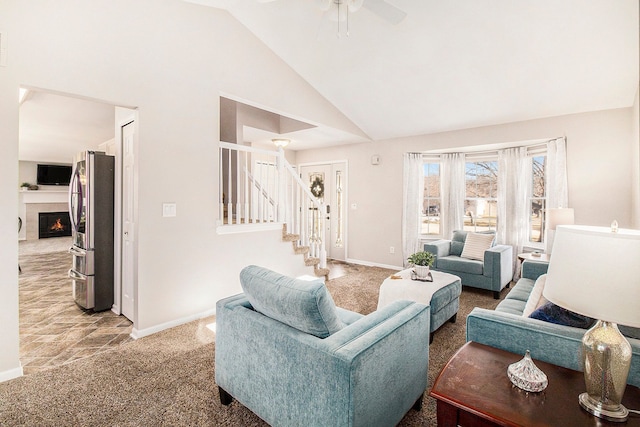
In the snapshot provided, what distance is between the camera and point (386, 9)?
2.36m

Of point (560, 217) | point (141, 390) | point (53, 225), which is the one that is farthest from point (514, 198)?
point (53, 225)

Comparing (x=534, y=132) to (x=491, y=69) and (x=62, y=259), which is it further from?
(x=62, y=259)

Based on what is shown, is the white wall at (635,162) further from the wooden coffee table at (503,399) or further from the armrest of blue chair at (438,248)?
the wooden coffee table at (503,399)

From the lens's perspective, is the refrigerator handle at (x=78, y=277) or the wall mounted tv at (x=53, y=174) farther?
the wall mounted tv at (x=53, y=174)

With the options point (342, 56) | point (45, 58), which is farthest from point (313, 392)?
point (342, 56)

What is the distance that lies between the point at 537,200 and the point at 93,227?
5990 mm

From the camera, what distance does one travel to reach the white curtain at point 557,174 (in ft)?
13.4

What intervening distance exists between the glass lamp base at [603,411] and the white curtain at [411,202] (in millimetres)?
4434

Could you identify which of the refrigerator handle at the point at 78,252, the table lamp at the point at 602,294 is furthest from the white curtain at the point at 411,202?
the refrigerator handle at the point at 78,252

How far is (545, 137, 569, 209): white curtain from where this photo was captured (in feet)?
13.4

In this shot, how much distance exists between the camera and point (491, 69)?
11.4ft

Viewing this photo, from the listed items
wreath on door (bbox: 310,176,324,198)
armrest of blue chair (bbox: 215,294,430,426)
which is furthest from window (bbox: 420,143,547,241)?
armrest of blue chair (bbox: 215,294,430,426)

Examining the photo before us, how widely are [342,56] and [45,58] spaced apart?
287 centimetres

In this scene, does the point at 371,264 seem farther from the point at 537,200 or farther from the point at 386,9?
the point at 386,9
